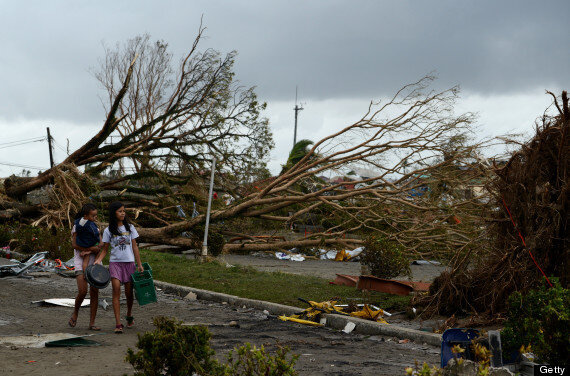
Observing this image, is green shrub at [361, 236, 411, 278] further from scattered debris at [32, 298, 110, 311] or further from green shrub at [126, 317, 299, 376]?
green shrub at [126, 317, 299, 376]

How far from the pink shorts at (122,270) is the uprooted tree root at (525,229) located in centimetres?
400

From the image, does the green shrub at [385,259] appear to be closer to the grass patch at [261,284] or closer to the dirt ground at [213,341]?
the grass patch at [261,284]

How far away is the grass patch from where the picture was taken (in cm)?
998

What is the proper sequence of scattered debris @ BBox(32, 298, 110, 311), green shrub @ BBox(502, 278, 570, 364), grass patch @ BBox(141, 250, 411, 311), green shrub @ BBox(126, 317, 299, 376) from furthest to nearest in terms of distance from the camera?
1. grass patch @ BBox(141, 250, 411, 311)
2. scattered debris @ BBox(32, 298, 110, 311)
3. green shrub @ BBox(502, 278, 570, 364)
4. green shrub @ BBox(126, 317, 299, 376)

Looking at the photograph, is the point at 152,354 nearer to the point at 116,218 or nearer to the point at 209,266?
the point at 116,218

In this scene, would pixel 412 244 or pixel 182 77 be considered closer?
pixel 412 244

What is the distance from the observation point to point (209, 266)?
1482 centimetres

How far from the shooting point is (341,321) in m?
8.28

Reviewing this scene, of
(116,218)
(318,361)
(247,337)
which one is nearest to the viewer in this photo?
(318,361)

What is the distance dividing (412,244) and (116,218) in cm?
913

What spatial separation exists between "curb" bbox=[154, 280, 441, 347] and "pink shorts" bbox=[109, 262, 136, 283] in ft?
8.24

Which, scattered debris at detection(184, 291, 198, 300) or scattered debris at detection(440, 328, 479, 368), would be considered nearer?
scattered debris at detection(440, 328, 479, 368)

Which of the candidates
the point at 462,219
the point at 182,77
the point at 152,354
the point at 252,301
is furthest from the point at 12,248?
the point at 152,354

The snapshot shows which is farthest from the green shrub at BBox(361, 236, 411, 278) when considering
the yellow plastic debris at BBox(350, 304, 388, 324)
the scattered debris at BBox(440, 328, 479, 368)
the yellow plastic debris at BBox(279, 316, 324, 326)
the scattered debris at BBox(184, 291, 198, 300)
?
the scattered debris at BBox(440, 328, 479, 368)
